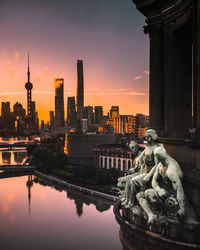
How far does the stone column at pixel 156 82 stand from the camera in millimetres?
11305

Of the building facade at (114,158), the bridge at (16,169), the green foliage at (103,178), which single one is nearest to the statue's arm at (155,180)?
the green foliage at (103,178)

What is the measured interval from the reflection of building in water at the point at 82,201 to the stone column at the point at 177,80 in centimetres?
3659

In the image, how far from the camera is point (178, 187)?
7453mm

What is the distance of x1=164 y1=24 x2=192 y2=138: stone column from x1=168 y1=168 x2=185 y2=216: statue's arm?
3.23 meters

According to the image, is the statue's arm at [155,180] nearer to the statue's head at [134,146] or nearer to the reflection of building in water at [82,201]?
the statue's head at [134,146]

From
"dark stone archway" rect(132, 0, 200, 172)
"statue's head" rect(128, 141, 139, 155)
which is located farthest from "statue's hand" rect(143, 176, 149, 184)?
"dark stone archway" rect(132, 0, 200, 172)

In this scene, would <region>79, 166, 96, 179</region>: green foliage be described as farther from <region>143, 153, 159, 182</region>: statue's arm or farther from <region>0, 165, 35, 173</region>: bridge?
<region>143, 153, 159, 182</region>: statue's arm

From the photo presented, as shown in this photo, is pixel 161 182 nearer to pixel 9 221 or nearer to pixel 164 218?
pixel 164 218

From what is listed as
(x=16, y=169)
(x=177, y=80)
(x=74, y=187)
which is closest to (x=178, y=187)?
(x=177, y=80)

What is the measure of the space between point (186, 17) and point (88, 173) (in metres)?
55.5

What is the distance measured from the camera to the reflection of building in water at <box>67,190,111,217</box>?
46.4m

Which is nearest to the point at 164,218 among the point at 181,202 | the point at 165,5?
the point at 181,202

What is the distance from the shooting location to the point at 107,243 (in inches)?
1283

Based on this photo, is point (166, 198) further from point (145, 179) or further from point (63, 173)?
point (63, 173)
